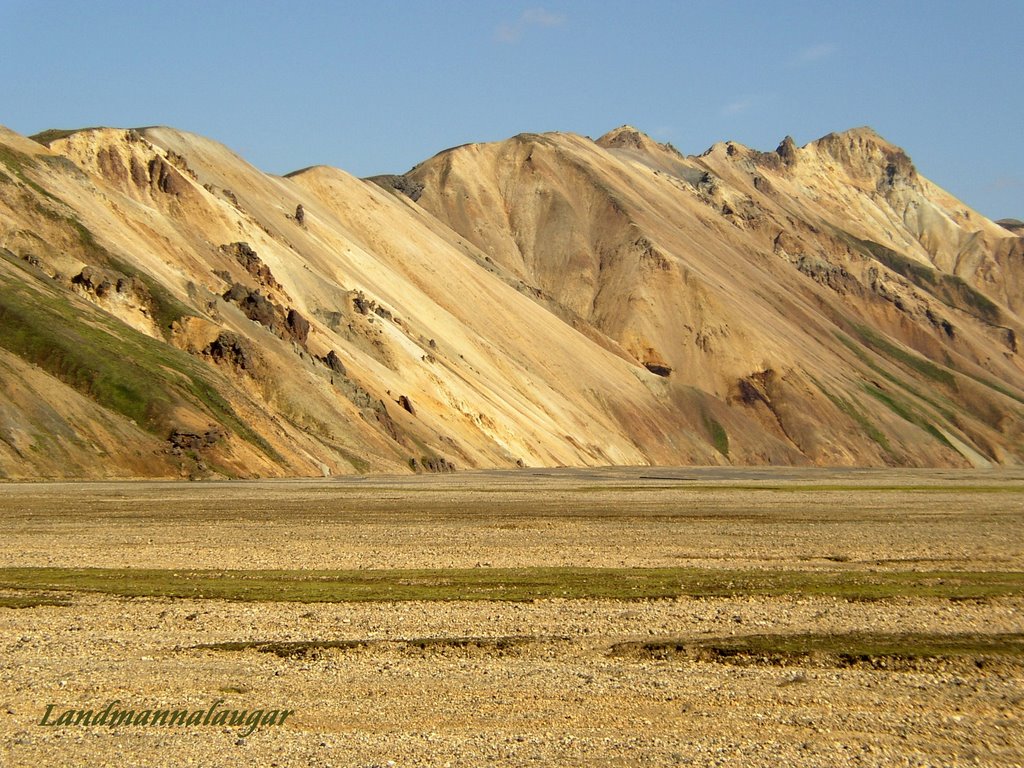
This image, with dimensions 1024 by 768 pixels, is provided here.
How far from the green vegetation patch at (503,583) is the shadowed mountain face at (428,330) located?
35504 millimetres

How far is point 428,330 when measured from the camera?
11000 cm

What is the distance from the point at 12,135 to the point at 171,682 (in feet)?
271

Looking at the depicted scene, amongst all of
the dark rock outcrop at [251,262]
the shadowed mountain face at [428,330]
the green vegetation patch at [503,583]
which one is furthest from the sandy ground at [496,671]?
the dark rock outcrop at [251,262]

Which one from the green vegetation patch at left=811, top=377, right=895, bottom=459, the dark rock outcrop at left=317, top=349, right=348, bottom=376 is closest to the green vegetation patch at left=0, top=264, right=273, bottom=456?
the dark rock outcrop at left=317, top=349, right=348, bottom=376

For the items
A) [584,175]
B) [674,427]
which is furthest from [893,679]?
[584,175]

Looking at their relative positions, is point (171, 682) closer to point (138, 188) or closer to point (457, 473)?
point (457, 473)

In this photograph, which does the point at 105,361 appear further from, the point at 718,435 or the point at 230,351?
the point at 718,435

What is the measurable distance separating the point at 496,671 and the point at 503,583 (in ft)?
25.5

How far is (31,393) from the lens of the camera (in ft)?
198

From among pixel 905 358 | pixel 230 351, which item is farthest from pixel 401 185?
pixel 230 351

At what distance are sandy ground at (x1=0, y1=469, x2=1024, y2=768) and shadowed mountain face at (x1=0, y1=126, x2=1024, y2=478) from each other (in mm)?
34360

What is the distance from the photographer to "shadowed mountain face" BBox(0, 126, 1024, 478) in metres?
67.2

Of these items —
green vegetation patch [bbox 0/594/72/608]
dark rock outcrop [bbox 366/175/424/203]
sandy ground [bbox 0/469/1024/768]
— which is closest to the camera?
sandy ground [bbox 0/469/1024/768]

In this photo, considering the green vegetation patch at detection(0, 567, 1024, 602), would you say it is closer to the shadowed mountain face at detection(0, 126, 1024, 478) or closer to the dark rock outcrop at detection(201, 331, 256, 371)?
the shadowed mountain face at detection(0, 126, 1024, 478)
